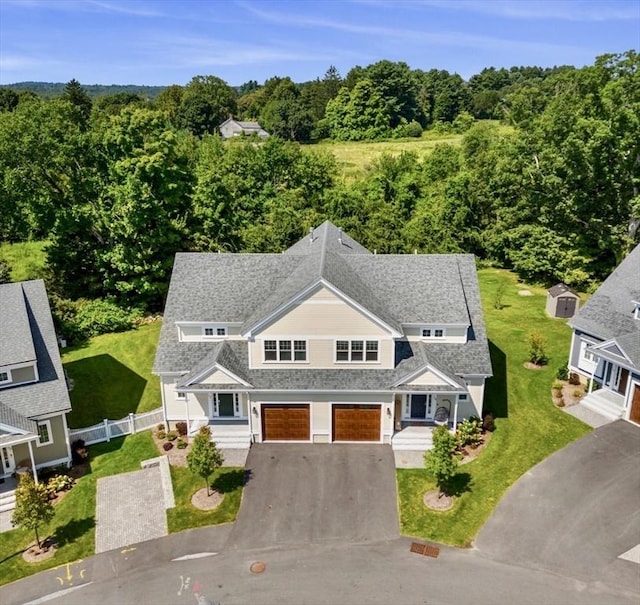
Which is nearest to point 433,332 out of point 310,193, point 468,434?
point 468,434

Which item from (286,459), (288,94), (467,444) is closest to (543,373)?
(467,444)

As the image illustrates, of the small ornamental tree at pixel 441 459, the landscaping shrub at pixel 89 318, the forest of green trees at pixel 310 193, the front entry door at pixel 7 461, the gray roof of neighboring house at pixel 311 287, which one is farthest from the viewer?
the forest of green trees at pixel 310 193

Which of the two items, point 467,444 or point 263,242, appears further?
point 263,242

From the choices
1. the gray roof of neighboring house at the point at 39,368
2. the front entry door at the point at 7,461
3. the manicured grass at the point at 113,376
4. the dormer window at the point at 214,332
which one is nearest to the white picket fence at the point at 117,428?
the manicured grass at the point at 113,376

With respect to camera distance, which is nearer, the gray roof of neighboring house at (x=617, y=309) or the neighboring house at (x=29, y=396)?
the neighboring house at (x=29, y=396)

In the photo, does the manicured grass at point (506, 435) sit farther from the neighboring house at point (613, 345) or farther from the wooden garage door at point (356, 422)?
the wooden garage door at point (356, 422)

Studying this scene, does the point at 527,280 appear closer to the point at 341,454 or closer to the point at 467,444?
the point at 467,444
